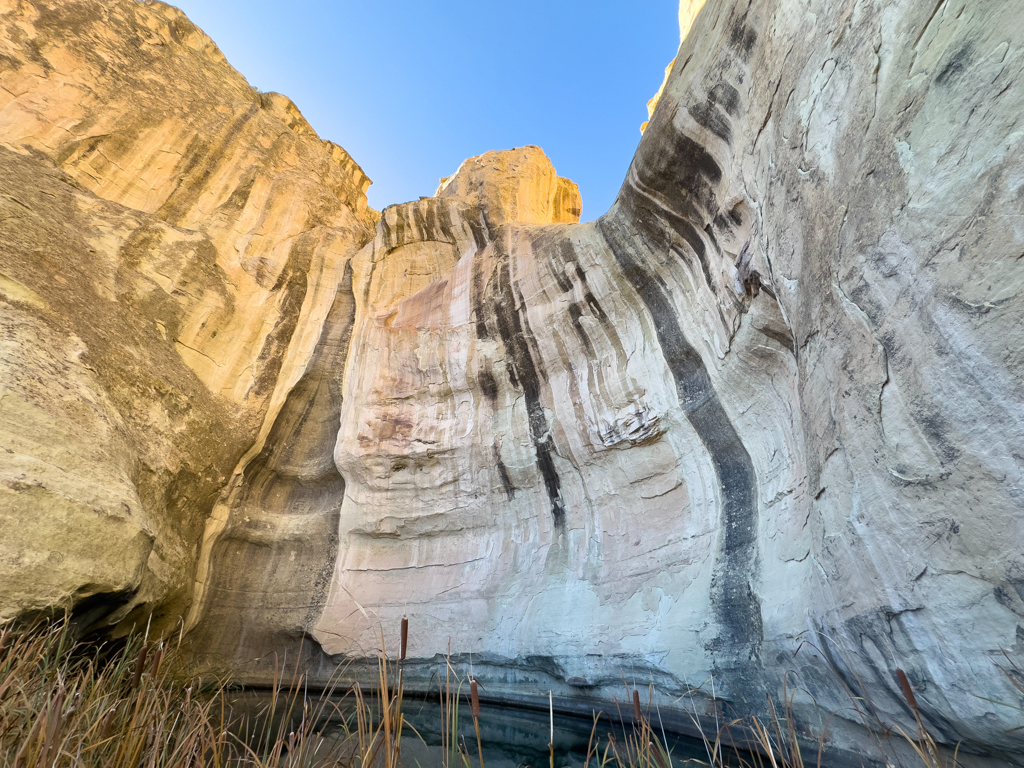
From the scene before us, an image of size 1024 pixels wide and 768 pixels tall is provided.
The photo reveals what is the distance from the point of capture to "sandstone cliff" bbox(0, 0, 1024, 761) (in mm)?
1919

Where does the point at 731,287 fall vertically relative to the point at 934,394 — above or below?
above

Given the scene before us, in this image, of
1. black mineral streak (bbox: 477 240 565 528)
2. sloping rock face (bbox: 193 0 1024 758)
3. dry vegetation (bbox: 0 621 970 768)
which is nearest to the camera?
dry vegetation (bbox: 0 621 970 768)

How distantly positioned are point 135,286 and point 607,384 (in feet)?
15.0

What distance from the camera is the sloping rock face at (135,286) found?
3312 millimetres

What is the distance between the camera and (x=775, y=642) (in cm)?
297

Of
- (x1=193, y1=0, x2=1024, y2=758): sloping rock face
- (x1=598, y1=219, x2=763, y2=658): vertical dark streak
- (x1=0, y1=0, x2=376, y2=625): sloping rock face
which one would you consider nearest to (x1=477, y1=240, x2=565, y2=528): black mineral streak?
(x1=193, y1=0, x2=1024, y2=758): sloping rock face

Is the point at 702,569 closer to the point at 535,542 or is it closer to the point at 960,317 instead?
the point at 535,542

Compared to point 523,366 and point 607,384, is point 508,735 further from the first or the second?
point 523,366

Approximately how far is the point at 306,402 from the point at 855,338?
5.05m

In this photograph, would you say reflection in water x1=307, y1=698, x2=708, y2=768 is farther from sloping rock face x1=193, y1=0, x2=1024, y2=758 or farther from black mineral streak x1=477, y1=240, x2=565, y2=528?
black mineral streak x1=477, y1=240, x2=565, y2=528

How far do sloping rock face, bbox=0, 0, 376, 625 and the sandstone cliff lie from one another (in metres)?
0.04

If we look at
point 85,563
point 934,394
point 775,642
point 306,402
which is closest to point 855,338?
point 934,394

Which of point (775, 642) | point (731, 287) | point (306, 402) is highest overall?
point (306, 402)

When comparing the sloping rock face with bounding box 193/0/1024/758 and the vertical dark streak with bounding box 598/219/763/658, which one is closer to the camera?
the sloping rock face with bounding box 193/0/1024/758
